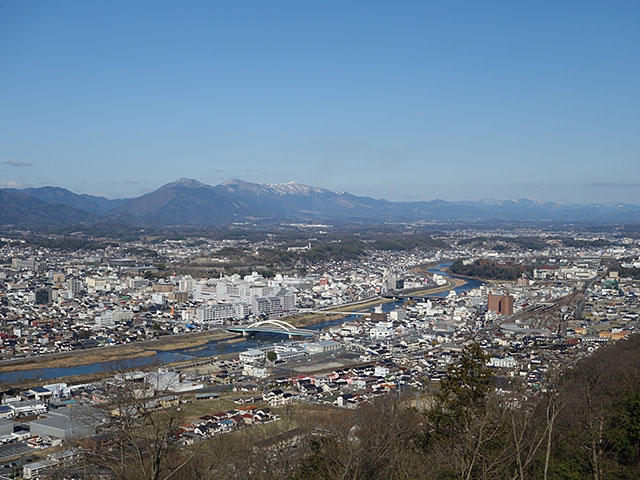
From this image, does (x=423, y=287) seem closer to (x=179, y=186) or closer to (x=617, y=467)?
(x=617, y=467)

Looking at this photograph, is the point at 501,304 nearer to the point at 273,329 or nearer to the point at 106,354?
the point at 273,329

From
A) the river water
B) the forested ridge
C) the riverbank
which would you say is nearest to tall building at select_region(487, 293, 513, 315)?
the river water

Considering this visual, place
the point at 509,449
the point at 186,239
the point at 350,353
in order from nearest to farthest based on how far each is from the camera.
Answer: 1. the point at 509,449
2. the point at 350,353
3. the point at 186,239

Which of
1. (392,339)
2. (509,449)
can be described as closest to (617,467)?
(509,449)

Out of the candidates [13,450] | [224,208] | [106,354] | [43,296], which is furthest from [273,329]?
[224,208]

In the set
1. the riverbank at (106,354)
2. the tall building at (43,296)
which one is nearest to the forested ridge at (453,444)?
the riverbank at (106,354)

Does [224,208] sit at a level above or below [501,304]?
above

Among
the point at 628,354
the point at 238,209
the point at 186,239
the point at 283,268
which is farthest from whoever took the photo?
the point at 238,209
